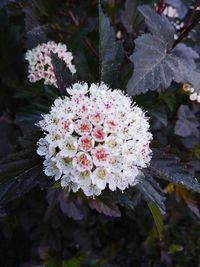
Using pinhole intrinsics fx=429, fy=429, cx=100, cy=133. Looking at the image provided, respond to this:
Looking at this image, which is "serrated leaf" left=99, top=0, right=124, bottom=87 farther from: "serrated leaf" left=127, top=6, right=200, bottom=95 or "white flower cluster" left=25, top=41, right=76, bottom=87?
"white flower cluster" left=25, top=41, right=76, bottom=87

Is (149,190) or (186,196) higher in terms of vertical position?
(149,190)

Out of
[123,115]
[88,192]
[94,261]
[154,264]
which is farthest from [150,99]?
[154,264]

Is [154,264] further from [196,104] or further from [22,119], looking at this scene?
[22,119]

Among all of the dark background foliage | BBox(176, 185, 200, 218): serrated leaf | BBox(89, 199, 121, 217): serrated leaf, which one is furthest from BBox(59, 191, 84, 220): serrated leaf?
BBox(176, 185, 200, 218): serrated leaf

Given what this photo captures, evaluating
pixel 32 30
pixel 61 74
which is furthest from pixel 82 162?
pixel 32 30

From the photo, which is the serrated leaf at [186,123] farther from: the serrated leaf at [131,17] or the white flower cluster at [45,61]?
the white flower cluster at [45,61]

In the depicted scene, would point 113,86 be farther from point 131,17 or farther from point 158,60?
point 131,17
